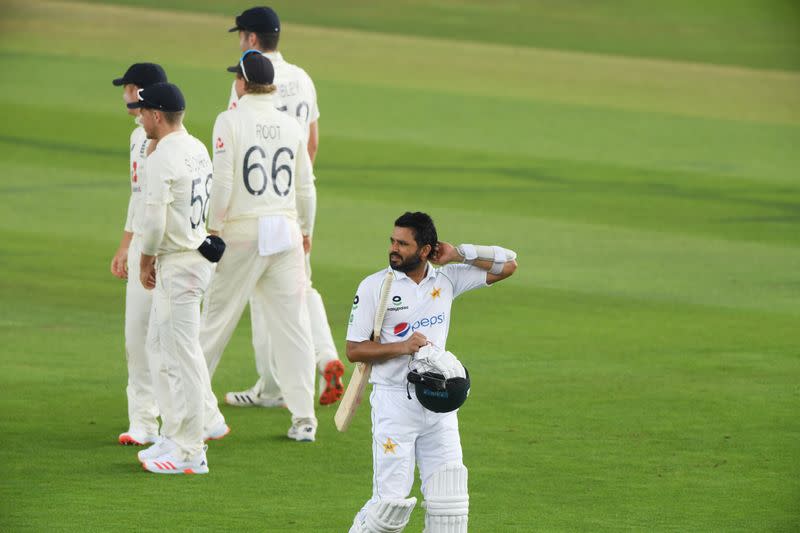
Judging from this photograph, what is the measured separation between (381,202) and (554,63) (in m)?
12.1

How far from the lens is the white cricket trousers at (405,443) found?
269 inches

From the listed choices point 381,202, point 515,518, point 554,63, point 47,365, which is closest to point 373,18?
point 554,63

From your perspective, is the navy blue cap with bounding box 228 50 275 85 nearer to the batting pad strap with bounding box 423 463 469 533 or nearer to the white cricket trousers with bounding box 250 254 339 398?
the white cricket trousers with bounding box 250 254 339 398

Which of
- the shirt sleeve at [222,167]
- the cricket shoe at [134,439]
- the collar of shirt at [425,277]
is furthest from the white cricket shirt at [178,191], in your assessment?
the collar of shirt at [425,277]

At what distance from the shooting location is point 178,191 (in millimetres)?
8258

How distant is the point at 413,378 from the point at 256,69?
2945 mm

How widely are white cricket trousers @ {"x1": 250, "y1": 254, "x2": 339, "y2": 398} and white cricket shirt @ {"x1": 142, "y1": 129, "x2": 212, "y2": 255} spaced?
1601 millimetres

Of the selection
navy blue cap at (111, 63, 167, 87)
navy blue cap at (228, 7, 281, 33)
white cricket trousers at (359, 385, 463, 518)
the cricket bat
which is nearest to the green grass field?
the cricket bat

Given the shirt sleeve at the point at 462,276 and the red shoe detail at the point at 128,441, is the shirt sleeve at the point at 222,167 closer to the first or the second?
the red shoe detail at the point at 128,441

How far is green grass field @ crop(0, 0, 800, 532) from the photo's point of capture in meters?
8.37

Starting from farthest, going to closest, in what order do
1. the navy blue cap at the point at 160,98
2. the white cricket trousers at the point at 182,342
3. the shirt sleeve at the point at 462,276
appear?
the white cricket trousers at the point at 182,342 < the navy blue cap at the point at 160,98 < the shirt sleeve at the point at 462,276

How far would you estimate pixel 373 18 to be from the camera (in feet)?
106

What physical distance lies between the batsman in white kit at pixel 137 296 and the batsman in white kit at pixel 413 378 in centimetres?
210

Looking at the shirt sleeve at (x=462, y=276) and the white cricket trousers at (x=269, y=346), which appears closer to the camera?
the shirt sleeve at (x=462, y=276)
